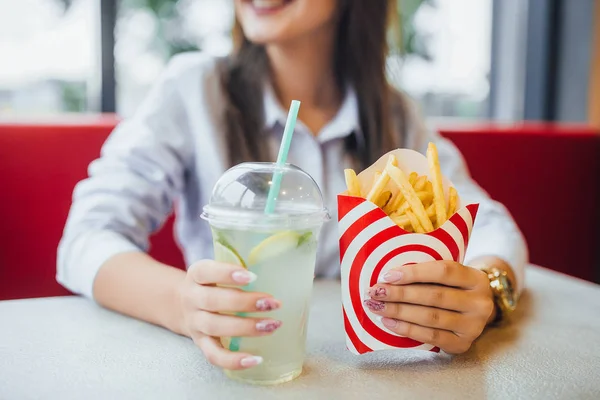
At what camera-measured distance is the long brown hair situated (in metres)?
1.53

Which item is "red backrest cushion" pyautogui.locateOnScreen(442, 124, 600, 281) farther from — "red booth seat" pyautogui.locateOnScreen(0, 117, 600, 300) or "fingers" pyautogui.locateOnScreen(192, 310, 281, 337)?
"fingers" pyautogui.locateOnScreen(192, 310, 281, 337)

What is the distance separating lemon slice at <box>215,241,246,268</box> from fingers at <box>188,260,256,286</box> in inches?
0.8

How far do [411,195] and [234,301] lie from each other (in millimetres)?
246

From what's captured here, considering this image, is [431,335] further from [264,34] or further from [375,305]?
[264,34]

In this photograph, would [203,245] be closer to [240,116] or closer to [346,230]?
[240,116]

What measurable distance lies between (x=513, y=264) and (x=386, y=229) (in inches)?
19.3

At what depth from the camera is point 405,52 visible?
90.8 inches

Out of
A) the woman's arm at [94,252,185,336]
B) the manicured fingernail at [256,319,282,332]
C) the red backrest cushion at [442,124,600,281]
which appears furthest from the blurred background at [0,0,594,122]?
the manicured fingernail at [256,319,282,332]

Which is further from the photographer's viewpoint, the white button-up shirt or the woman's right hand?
the white button-up shirt

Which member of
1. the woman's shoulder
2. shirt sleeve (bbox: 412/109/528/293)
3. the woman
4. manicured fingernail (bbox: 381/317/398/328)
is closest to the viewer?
manicured fingernail (bbox: 381/317/398/328)

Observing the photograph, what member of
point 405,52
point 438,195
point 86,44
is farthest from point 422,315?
point 86,44

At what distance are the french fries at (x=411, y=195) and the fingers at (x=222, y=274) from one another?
0.18m

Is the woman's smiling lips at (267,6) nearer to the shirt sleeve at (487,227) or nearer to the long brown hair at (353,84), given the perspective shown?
the long brown hair at (353,84)

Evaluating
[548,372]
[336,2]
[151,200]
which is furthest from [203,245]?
[548,372]
